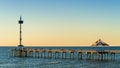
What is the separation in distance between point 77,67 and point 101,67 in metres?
5.51

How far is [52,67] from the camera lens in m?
79.2

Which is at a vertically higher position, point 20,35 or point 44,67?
point 20,35

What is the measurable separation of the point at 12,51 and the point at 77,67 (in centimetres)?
6257

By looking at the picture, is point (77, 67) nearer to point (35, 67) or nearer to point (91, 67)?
point (91, 67)

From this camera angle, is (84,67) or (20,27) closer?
(84,67)

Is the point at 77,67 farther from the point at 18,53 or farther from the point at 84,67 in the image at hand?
the point at 18,53

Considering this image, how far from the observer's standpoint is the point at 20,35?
5482 inches

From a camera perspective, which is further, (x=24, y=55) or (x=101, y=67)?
(x=24, y=55)

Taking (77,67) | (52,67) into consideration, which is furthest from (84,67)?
(52,67)

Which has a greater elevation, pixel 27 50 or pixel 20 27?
pixel 20 27

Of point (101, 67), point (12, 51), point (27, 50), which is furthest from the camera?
point (12, 51)

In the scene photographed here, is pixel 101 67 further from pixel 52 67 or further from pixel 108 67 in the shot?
pixel 52 67

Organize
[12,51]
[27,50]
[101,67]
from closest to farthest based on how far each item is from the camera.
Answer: [101,67]
[27,50]
[12,51]

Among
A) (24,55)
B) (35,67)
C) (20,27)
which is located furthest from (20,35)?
(35,67)
